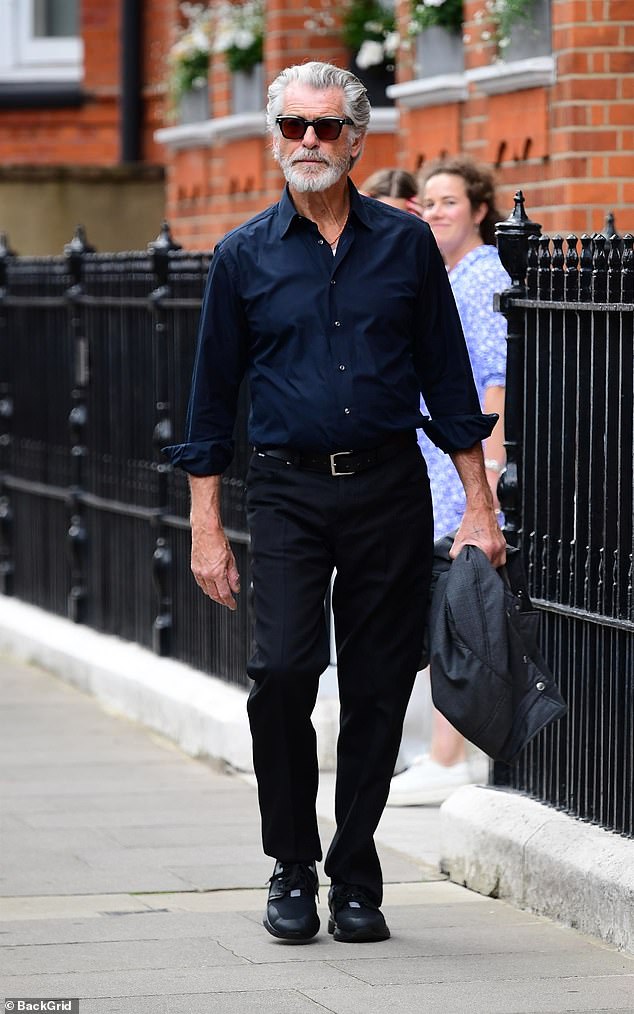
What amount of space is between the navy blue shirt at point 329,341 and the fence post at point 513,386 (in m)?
0.73

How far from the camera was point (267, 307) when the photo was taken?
5.25 metres

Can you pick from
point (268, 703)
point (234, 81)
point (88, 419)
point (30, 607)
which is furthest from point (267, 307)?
point (234, 81)

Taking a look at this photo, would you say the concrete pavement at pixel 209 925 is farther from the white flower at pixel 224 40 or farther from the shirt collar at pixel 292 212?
the white flower at pixel 224 40

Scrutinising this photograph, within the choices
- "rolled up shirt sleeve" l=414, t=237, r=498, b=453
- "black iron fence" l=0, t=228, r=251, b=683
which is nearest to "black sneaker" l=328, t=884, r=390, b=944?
"rolled up shirt sleeve" l=414, t=237, r=498, b=453

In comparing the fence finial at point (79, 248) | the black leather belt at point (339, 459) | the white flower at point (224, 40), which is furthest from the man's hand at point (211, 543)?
the white flower at point (224, 40)

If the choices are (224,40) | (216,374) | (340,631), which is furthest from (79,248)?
(340,631)

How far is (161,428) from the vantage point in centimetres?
896

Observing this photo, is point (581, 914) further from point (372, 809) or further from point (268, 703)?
point (268, 703)

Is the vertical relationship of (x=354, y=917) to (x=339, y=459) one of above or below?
below

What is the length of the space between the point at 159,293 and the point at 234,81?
3672 mm

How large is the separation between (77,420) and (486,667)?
5248 mm

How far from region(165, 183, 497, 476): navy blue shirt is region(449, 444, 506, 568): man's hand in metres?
0.05

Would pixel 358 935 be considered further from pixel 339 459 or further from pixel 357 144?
pixel 357 144

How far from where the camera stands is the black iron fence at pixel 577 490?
555 centimetres
